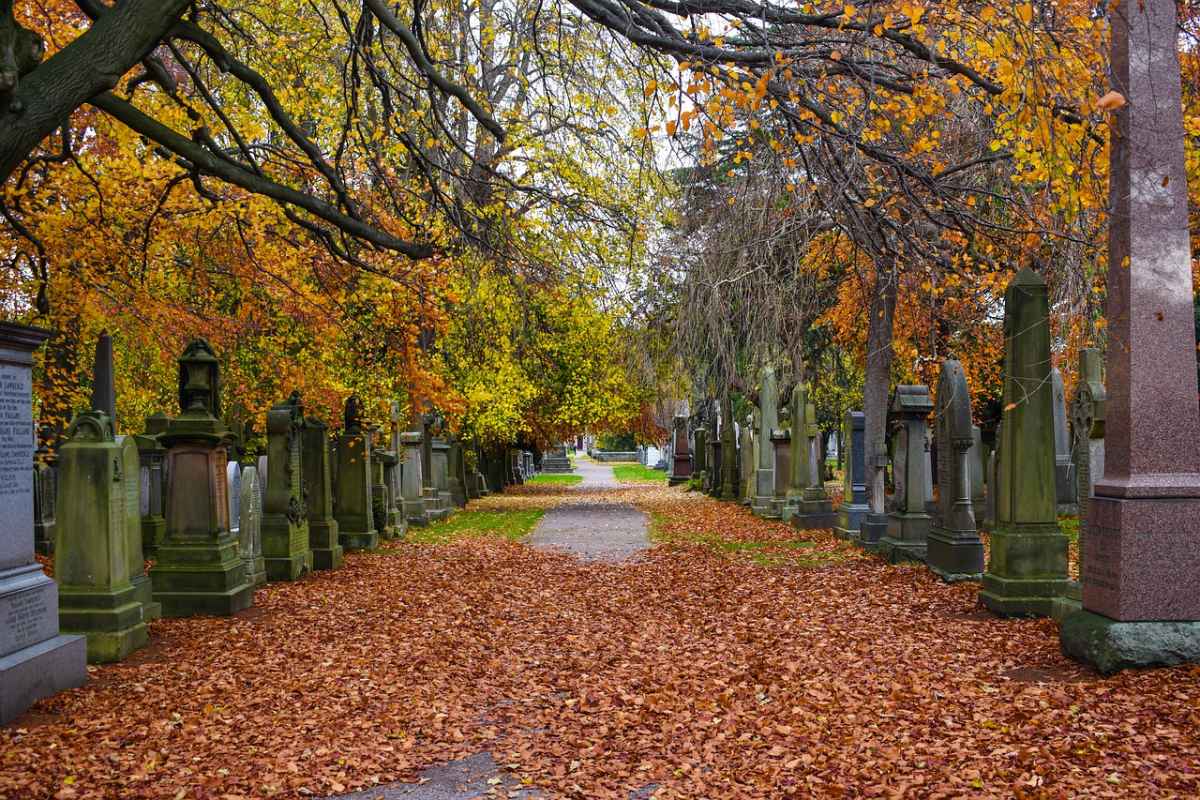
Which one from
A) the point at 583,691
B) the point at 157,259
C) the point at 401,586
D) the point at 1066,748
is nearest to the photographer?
the point at 1066,748

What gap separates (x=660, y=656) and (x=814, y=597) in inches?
118

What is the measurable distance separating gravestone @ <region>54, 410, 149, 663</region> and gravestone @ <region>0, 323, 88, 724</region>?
825 millimetres

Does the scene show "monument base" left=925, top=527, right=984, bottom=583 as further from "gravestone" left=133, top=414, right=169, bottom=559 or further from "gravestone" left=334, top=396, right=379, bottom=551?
"gravestone" left=133, top=414, right=169, bottom=559

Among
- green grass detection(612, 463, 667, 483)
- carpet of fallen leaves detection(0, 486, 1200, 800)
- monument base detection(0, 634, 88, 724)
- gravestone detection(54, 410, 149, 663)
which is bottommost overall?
green grass detection(612, 463, 667, 483)

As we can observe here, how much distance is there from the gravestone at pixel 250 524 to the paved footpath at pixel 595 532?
16.1 ft

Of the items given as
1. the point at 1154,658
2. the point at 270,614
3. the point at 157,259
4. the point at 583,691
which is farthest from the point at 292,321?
the point at 1154,658

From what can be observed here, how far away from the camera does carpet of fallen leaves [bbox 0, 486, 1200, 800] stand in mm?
4543

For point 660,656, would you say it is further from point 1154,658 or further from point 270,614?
point 270,614

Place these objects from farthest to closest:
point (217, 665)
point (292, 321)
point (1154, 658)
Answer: point (292, 321) < point (217, 665) < point (1154, 658)

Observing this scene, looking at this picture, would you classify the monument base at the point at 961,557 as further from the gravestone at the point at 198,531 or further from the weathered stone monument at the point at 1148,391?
the gravestone at the point at 198,531

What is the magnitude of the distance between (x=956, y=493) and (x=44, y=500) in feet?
42.3

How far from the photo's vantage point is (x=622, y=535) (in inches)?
674

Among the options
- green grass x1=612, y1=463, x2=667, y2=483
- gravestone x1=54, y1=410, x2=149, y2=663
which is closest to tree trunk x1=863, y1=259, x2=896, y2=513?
gravestone x1=54, y1=410, x2=149, y2=663

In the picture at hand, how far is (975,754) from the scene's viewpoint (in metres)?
4.63
